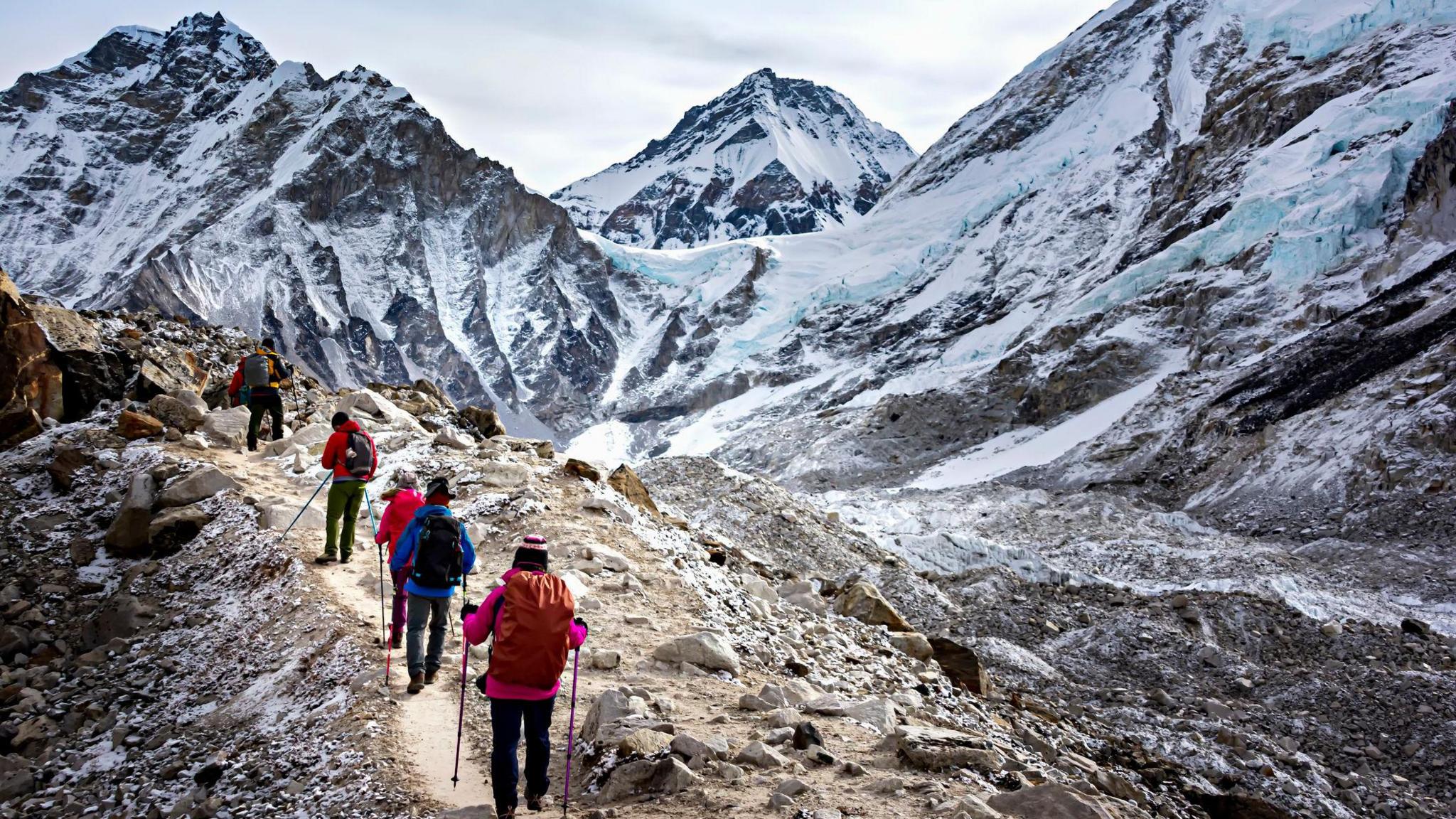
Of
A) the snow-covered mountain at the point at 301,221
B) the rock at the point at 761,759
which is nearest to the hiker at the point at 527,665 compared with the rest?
the rock at the point at 761,759

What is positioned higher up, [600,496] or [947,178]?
[947,178]

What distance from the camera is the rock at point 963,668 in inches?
504

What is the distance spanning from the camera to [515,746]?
5770mm

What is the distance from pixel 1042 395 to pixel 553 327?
11763 centimetres

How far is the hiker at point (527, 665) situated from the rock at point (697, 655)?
2.84 meters

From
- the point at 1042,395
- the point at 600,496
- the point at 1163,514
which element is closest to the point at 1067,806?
the point at 600,496

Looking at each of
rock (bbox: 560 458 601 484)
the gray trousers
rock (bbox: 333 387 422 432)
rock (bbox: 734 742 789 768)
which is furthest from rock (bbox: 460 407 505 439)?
rock (bbox: 734 742 789 768)

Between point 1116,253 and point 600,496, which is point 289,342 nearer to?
point 1116,253

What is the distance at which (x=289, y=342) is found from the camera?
4761 inches

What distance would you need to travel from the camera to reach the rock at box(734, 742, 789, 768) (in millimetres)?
6219

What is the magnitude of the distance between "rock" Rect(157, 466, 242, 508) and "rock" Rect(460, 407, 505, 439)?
892 cm

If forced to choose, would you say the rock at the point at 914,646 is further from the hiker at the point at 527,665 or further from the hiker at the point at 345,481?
the hiker at the point at 527,665

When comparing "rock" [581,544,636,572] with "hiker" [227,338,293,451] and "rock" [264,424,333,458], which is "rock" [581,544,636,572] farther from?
"hiker" [227,338,293,451]

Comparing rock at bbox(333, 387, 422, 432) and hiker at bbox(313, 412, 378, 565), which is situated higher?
rock at bbox(333, 387, 422, 432)
